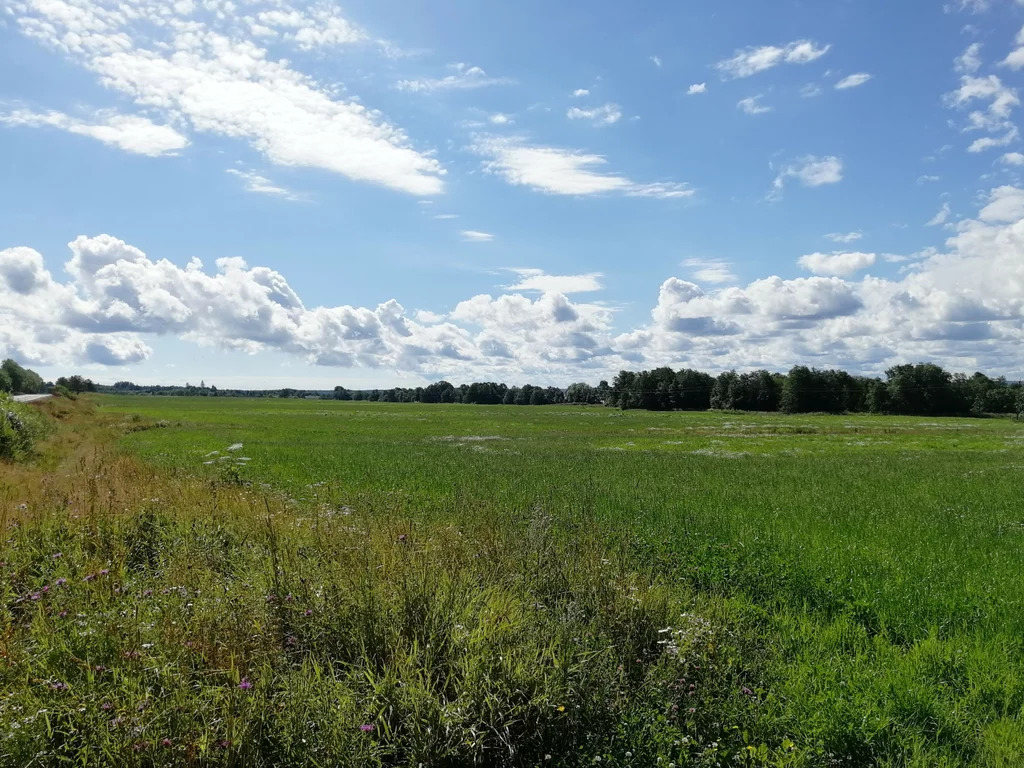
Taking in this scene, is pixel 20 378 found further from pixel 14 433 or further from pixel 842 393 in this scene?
pixel 842 393

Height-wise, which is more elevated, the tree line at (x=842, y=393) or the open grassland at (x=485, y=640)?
the tree line at (x=842, y=393)

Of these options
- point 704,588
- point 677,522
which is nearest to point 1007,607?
point 704,588

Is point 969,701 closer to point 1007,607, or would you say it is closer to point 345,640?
point 1007,607

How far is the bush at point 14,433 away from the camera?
2456 centimetres

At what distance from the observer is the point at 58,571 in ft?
22.9

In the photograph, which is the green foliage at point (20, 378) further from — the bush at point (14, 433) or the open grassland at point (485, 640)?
the open grassland at point (485, 640)

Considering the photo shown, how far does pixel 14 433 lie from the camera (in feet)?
84.8

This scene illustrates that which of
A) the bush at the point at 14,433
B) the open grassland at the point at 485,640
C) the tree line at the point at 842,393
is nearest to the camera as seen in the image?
the open grassland at the point at 485,640

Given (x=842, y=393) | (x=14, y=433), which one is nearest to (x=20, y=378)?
(x=14, y=433)

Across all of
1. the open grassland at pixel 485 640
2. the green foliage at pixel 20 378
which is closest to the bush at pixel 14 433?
the open grassland at pixel 485 640

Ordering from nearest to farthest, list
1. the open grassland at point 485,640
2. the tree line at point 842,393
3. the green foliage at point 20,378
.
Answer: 1. the open grassland at point 485,640
2. the tree line at point 842,393
3. the green foliage at point 20,378

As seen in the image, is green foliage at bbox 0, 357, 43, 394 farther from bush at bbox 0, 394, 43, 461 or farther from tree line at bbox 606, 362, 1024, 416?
tree line at bbox 606, 362, 1024, 416

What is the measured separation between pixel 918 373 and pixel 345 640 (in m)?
153

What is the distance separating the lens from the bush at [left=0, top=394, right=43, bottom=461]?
2456 cm
